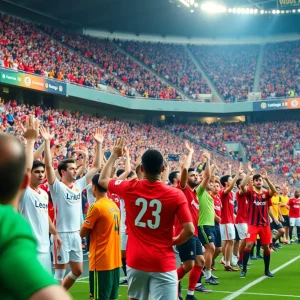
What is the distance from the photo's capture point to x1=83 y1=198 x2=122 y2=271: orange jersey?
6223 mm

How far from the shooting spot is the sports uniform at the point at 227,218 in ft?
41.5

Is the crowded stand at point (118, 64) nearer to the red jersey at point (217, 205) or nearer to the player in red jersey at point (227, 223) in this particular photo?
the player in red jersey at point (227, 223)

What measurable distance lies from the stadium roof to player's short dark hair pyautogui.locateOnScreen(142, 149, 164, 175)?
3379 centimetres

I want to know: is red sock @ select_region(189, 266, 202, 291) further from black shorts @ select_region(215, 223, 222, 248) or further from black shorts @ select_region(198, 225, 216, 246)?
black shorts @ select_region(215, 223, 222, 248)

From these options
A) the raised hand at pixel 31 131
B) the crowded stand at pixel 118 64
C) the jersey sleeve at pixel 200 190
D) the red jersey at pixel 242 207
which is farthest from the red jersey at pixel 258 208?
the crowded stand at pixel 118 64

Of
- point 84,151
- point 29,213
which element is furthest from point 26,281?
point 84,151

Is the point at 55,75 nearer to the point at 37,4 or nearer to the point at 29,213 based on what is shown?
the point at 37,4

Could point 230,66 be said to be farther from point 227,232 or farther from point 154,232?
point 154,232

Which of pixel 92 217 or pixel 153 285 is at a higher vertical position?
pixel 92 217

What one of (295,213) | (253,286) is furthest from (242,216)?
(295,213)

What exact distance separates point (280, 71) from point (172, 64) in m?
9.91

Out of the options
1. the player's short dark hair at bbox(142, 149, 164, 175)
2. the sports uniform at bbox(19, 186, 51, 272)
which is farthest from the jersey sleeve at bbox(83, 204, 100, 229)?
the player's short dark hair at bbox(142, 149, 164, 175)

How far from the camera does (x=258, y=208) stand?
37.5ft

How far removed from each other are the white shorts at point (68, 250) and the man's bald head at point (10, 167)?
5.72 meters
